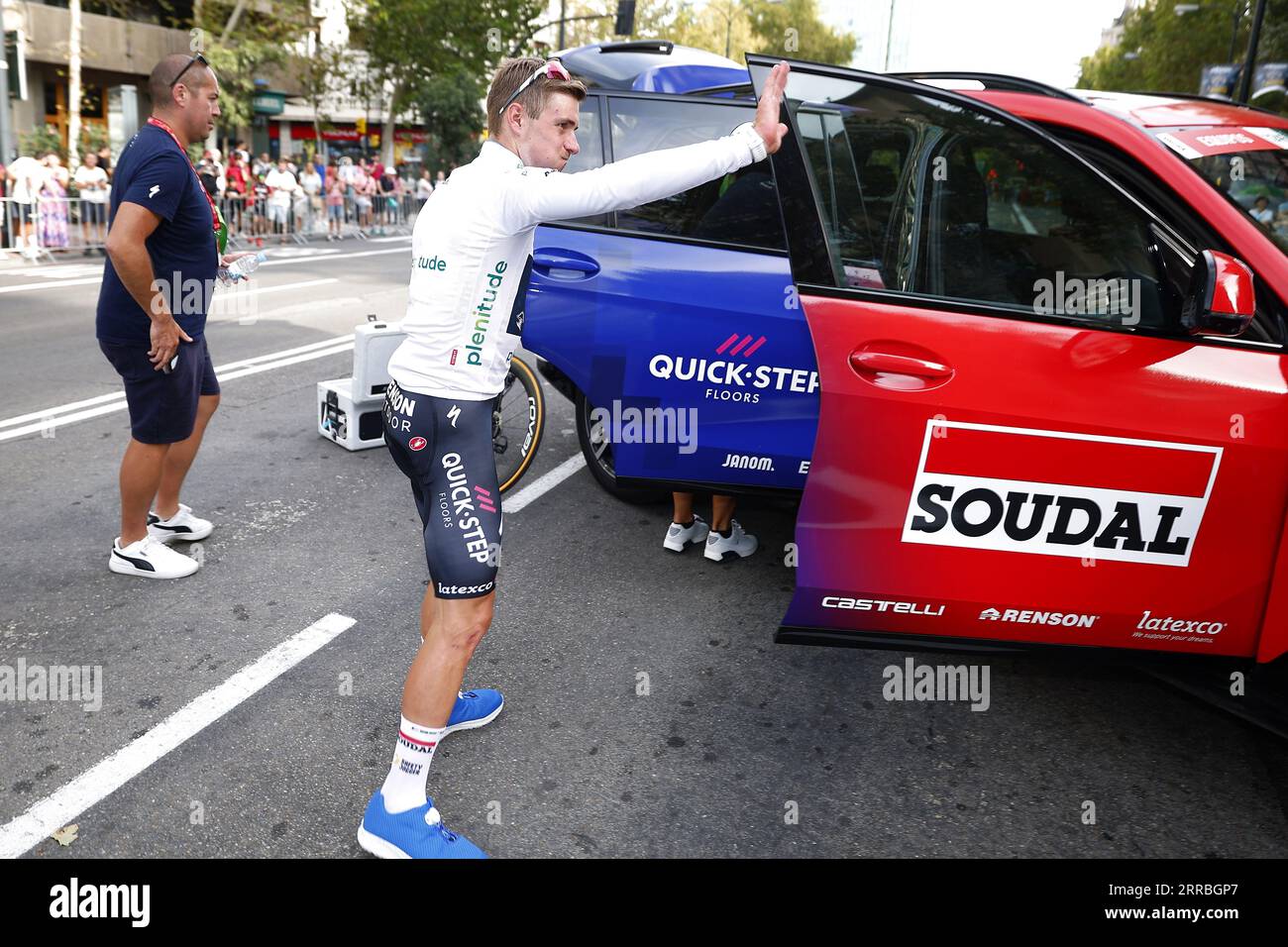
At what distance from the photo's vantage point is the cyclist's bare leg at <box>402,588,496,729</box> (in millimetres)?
2582

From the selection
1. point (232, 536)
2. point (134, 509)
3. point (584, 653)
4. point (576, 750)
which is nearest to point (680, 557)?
point (584, 653)

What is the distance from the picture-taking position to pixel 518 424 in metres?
5.36

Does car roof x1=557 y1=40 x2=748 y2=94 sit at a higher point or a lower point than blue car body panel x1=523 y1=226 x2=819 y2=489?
higher

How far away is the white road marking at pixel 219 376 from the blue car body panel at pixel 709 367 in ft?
11.9

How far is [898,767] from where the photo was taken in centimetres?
307

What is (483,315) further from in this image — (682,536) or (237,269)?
(237,269)

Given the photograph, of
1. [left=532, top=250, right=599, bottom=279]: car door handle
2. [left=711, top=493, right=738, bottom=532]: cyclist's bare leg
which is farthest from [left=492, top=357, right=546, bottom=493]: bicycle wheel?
[left=711, top=493, right=738, bottom=532]: cyclist's bare leg

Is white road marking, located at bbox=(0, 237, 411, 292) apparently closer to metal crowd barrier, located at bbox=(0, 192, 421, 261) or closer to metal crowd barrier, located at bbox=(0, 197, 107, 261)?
metal crowd barrier, located at bbox=(0, 192, 421, 261)

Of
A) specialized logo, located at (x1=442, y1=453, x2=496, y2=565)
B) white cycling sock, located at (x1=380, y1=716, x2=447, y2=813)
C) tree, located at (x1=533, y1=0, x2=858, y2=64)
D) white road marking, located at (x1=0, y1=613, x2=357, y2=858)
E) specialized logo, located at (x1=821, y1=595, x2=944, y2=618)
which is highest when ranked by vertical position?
tree, located at (x1=533, y1=0, x2=858, y2=64)

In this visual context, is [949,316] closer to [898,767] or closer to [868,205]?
[868,205]

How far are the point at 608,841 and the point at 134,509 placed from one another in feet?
8.30

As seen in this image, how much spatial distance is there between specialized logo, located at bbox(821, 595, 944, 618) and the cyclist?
3.09 ft
